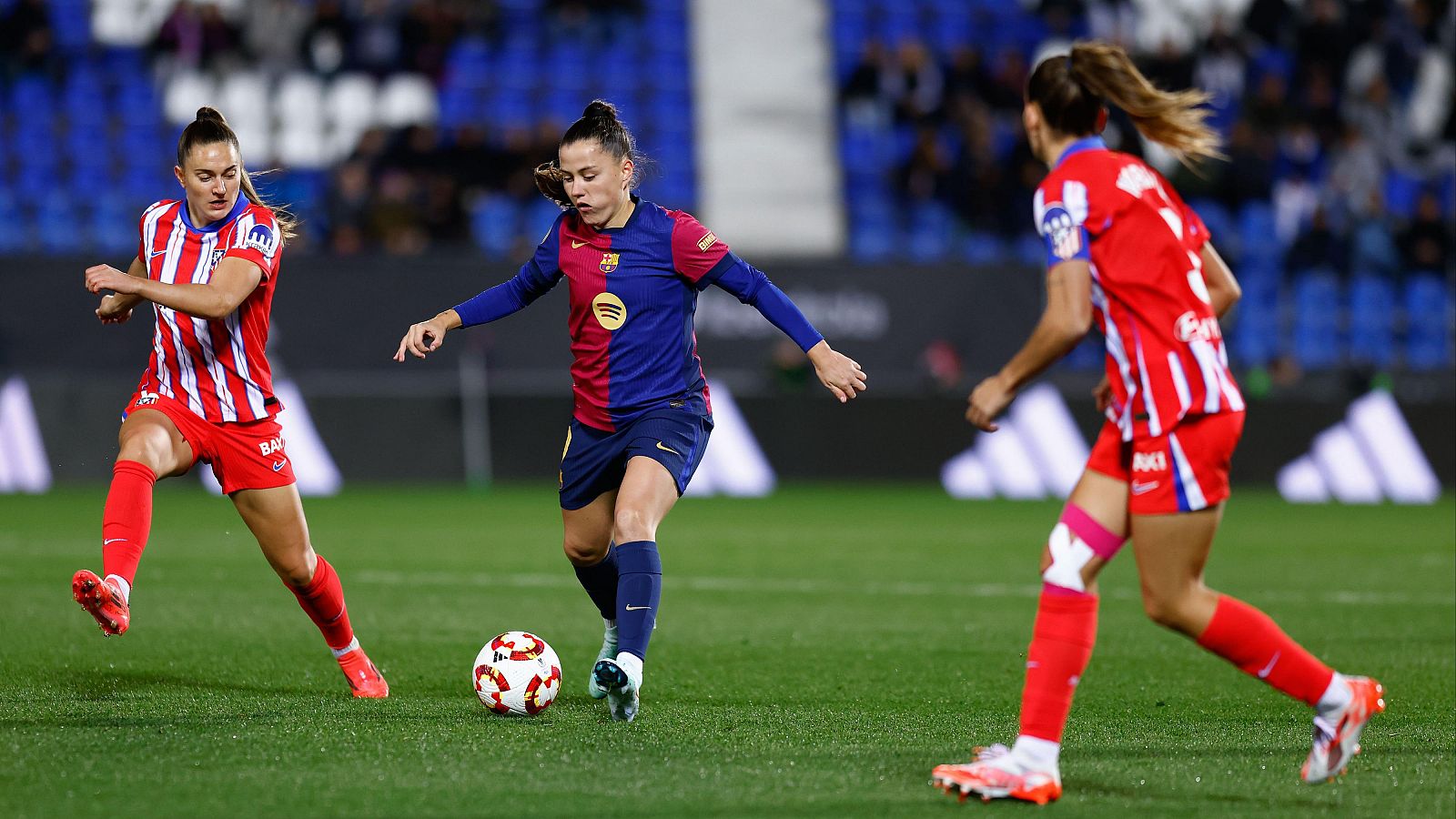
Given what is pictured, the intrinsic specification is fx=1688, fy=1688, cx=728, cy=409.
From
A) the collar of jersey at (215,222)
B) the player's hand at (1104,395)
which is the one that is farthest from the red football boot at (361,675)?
the player's hand at (1104,395)

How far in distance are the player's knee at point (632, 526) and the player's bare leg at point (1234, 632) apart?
1875 mm

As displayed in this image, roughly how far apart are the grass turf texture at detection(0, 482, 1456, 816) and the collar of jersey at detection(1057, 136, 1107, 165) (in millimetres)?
1761

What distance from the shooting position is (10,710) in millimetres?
5715

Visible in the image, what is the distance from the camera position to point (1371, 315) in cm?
2217

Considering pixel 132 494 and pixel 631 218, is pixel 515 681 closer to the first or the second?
pixel 132 494

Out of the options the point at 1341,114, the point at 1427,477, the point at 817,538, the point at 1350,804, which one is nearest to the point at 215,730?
the point at 1350,804

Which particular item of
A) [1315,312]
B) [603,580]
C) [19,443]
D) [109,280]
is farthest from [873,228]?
[109,280]

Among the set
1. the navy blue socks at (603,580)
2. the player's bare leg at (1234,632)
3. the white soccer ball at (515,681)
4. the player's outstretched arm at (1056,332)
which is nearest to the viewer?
the player's outstretched arm at (1056,332)

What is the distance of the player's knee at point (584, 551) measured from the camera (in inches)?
249

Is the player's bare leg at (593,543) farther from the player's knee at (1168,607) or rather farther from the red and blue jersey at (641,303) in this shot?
the player's knee at (1168,607)

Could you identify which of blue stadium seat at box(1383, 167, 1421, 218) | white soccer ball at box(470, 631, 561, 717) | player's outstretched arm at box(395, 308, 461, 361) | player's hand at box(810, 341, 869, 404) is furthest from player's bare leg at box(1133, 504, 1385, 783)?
blue stadium seat at box(1383, 167, 1421, 218)

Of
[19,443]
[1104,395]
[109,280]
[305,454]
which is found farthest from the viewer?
[305,454]

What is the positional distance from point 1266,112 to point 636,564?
63.9ft

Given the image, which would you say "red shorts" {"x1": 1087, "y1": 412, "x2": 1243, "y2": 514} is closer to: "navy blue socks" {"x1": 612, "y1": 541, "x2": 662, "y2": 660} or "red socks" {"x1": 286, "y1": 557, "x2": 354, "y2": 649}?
"navy blue socks" {"x1": 612, "y1": 541, "x2": 662, "y2": 660}
